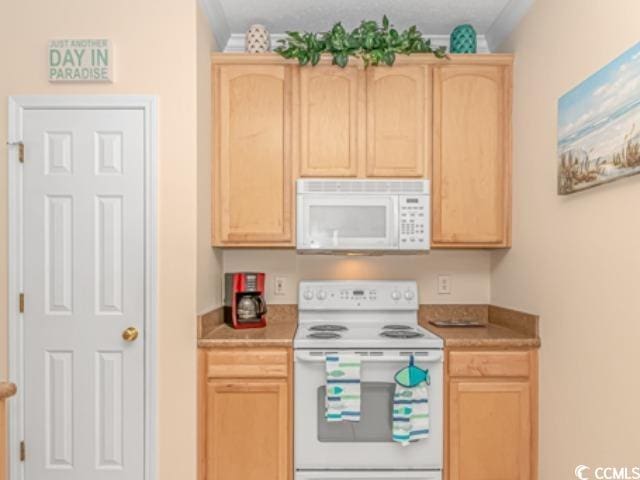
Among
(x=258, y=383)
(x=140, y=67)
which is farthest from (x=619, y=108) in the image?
(x=140, y=67)

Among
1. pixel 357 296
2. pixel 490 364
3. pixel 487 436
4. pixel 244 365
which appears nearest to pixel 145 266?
pixel 244 365

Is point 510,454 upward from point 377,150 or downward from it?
downward

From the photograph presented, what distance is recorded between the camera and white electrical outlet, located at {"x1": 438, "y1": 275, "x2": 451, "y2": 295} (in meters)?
2.97

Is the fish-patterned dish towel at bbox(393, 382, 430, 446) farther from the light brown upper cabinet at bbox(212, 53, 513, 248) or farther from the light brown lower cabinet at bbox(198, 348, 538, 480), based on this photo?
the light brown upper cabinet at bbox(212, 53, 513, 248)

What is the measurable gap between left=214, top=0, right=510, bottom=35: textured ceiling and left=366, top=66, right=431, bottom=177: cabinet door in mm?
316

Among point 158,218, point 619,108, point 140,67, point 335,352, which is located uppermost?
point 140,67

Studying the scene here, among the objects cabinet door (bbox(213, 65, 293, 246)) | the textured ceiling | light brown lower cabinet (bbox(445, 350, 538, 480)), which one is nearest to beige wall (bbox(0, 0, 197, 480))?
cabinet door (bbox(213, 65, 293, 246))

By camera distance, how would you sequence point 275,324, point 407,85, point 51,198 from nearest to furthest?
1. point 51,198
2. point 407,85
3. point 275,324

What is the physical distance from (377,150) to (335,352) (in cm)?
113

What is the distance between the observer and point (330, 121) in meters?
2.62

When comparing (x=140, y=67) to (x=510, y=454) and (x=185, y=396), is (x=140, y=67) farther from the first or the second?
(x=510, y=454)

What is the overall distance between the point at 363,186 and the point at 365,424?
1.24 metres

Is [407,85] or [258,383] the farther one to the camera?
[407,85]

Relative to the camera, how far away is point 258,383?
2.31 metres
